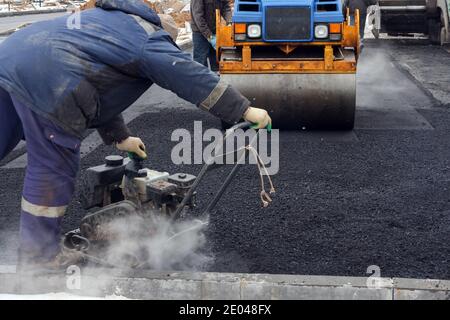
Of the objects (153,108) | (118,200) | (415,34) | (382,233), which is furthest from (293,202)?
(415,34)

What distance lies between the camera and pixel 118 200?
13.0 ft

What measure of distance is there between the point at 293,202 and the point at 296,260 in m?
1.05

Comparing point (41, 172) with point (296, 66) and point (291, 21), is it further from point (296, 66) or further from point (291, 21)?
point (291, 21)

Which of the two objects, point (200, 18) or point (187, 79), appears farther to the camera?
point (200, 18)

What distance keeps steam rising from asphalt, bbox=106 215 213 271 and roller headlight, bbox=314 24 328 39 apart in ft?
11.8

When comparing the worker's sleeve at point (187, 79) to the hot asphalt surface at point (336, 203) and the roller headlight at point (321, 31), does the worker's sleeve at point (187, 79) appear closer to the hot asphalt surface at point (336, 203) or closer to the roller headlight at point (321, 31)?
the hot asphalt surface at point (336, 203)

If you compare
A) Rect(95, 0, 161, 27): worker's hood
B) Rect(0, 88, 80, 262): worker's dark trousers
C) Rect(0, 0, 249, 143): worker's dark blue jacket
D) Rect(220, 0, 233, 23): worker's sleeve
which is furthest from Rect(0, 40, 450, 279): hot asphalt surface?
Rect(220, 0, 233, 23): worker's sleeve

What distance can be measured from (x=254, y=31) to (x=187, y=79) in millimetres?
3816

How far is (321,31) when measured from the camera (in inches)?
265

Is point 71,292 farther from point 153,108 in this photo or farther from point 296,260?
point 153,108

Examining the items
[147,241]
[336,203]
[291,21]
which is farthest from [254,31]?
[147,241]

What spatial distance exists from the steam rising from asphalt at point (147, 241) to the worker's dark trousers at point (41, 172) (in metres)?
0.35

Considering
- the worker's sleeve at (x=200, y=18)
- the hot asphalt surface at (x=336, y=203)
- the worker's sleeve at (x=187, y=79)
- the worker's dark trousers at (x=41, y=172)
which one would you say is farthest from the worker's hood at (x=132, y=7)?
the worker's sleeve at (x=200, y=18)

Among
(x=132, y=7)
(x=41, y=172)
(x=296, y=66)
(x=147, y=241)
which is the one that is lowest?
(x=147, y=241)
